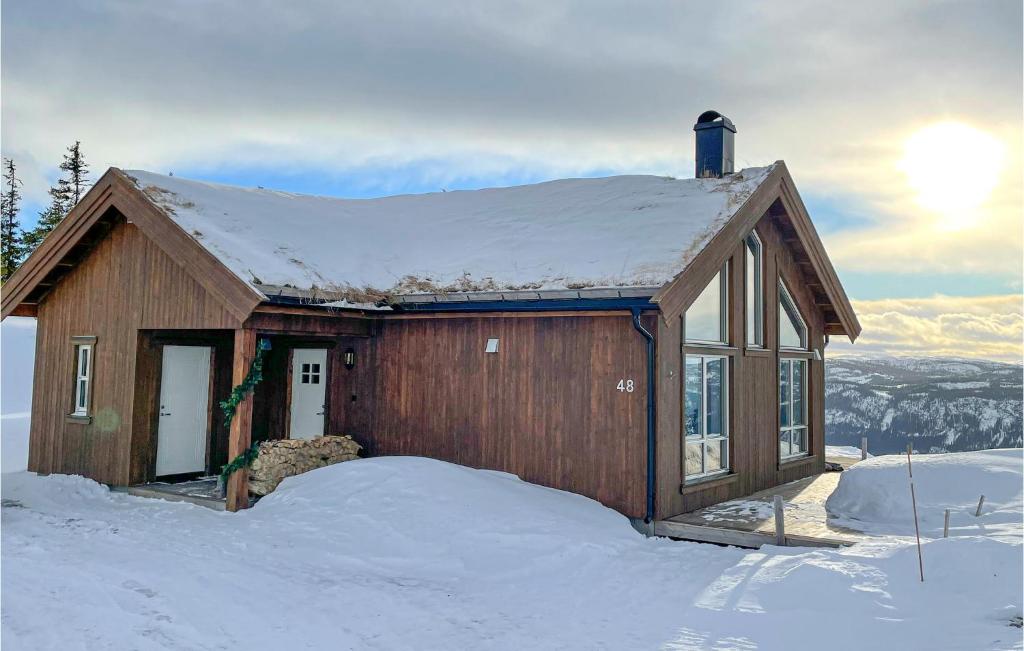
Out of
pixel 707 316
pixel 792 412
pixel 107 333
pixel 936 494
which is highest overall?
pixel 707 316

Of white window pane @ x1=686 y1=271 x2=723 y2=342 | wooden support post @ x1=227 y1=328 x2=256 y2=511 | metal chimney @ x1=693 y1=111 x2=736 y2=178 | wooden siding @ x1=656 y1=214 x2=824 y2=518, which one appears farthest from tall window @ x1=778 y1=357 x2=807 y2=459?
wooden support post @ x1=227 y1=328 x2=256 y2=511

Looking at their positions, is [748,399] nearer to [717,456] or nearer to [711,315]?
[717,456]

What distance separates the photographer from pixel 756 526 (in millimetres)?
9227

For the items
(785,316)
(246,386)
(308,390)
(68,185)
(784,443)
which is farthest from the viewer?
(68,185)

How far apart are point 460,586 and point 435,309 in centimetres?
490

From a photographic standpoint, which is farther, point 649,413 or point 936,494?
point 649,413

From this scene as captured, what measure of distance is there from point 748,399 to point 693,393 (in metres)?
1.82

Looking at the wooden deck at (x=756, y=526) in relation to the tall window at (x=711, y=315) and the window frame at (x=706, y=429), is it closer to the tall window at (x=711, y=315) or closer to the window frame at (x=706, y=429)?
the window frame at (x=706, y=429)

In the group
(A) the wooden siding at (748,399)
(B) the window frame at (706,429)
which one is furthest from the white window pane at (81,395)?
(B) the window frame at (706,429)

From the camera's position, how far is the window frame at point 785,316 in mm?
13539

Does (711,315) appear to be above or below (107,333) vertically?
above

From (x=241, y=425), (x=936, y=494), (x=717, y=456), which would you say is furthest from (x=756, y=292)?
(x=241, y=425)

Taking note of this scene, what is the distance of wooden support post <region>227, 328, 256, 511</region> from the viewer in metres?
10.3

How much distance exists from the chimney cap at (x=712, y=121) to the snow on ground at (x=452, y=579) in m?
6.97
